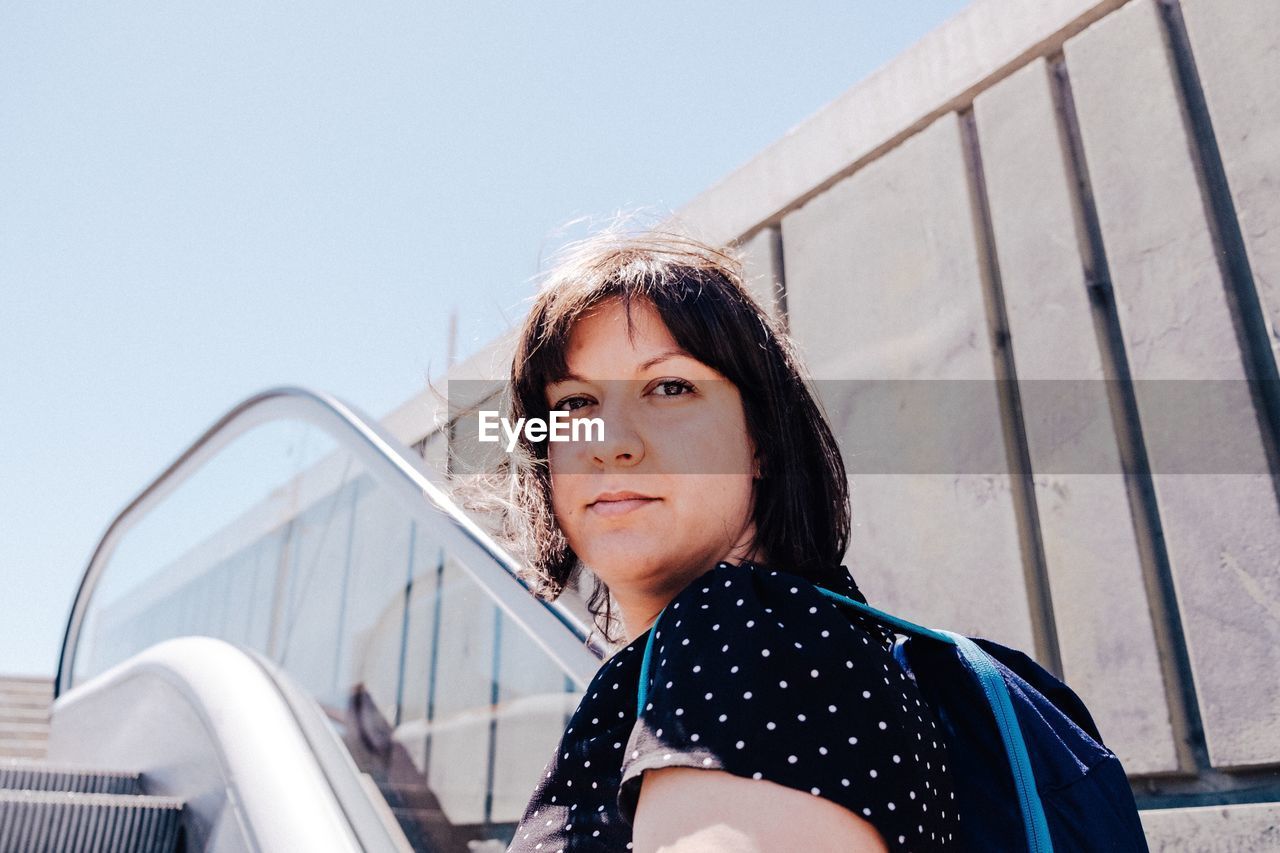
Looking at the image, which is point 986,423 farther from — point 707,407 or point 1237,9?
point 707,407

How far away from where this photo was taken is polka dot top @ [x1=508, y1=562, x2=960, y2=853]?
628 millimetres

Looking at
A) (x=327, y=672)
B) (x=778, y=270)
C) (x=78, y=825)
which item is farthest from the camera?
(x=327, y=672)

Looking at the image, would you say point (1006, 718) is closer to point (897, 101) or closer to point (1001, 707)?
point (1001, 707)

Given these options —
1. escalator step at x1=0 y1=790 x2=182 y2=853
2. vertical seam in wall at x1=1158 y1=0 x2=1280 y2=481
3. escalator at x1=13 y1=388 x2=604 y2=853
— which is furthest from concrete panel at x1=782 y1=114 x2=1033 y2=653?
escalator step at x1=0 y1=790 x2=182 y2=853

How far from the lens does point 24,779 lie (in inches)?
125

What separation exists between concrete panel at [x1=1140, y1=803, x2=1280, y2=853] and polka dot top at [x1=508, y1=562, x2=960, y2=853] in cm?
130

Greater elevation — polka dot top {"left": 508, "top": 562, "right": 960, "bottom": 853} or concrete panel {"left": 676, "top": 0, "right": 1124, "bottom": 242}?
concrete panel {"left": 676, "top": 0, "right": 1124, "bottom": 242}

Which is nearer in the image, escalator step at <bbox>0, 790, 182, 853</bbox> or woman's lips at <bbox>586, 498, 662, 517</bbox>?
woman's lips at <bbox>586, 498, 662, 517</bbox>

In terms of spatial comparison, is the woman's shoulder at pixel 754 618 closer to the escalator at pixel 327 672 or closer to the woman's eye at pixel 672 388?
the woman's eye at pixel 672 388

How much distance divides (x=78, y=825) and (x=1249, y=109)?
3136 millimetres

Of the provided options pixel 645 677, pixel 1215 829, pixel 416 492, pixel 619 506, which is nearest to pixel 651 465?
pixel 619 506

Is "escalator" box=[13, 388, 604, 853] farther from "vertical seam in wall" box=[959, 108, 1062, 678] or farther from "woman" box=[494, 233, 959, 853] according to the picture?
"vertical seam in wall" box=[959, 108, 1062, 678]

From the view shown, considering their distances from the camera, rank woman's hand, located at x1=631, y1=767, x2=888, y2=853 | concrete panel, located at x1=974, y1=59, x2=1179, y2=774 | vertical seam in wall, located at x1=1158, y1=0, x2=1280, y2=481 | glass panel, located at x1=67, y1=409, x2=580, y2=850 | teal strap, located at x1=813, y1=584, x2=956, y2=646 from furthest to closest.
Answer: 1. glass panel, located at x1=67, y1=409, x2=580, y2=850
2. concrete panel, located at x1=974, y1=59, x2=1179, y2=774
3. vertical seam in wall, located at x1=1158, y1=0, x2=1280, y2=481
4. teal strap, located at x1=813, y1=584, x2=956, y2=646
5. woman's hand, located at x1=631, y1=767, x2=888, y2=853

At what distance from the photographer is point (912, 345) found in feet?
8.39
